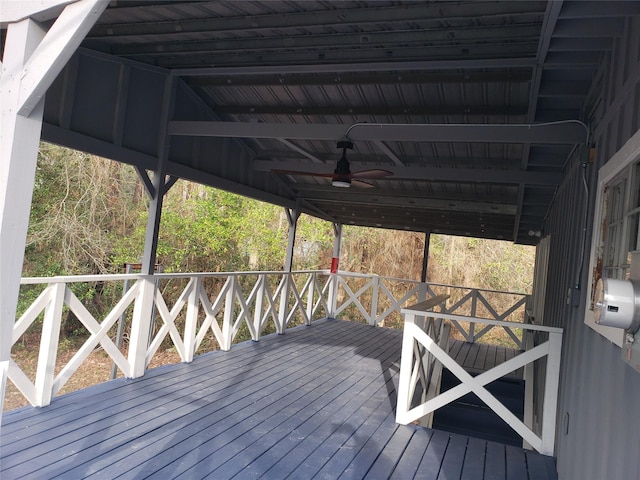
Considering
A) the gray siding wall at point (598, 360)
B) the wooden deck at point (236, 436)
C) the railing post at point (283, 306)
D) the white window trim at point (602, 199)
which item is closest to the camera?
the gray siding wall at point (598, 360)

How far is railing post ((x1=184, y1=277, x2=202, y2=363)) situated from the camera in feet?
17.1

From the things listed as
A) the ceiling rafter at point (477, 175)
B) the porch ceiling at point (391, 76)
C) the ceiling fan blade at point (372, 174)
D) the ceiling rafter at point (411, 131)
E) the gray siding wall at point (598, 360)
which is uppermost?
the porch ceiling at point (391, 76)

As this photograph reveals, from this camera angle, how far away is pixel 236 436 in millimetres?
3371

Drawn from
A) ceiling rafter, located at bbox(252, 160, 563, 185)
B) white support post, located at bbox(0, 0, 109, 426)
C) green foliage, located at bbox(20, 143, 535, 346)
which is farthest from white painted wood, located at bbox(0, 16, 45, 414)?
green foliage, located at bbox(20, 143, 535, 346)

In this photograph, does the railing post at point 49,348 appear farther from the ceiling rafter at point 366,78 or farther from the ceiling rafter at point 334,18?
the ceiling rafter at point 366,78

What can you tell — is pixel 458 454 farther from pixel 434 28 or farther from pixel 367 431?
pixel 434 28

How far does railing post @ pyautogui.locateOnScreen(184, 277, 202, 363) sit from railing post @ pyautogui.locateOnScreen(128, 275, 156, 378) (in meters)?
0.48

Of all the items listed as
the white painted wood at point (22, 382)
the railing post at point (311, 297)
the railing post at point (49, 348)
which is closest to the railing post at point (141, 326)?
the railing post at point (49, 348)

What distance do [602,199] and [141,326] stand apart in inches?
152

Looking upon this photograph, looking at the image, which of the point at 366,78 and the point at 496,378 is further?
the point at 366,78

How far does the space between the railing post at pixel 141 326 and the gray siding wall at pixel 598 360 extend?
11.3 feet

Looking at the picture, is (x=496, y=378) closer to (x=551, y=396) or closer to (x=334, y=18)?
(x=551, y=396)

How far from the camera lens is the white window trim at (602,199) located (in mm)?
1777

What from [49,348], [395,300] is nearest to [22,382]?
[49,348]
